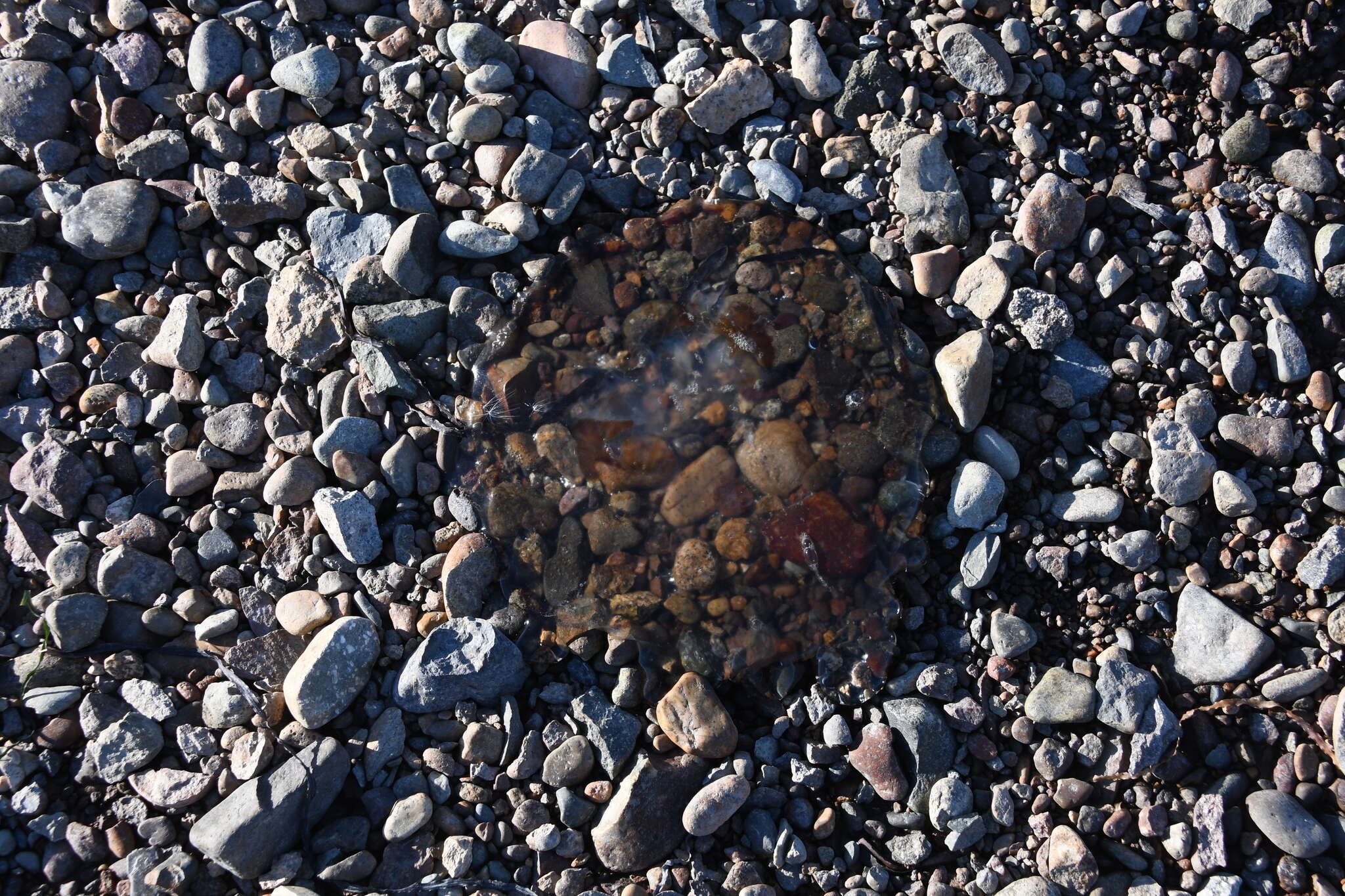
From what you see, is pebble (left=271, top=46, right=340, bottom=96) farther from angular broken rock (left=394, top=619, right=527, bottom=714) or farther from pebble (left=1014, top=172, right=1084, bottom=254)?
pebble (left=1014, top=172, right=1084, bottom=254)

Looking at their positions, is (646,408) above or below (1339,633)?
above

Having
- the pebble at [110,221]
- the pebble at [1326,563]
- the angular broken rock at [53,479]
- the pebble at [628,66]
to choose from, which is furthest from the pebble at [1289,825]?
the pebble at [110,221]

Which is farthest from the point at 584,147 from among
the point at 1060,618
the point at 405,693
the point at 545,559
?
the point at 1060,618

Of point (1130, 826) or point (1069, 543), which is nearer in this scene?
point (1130, 826)

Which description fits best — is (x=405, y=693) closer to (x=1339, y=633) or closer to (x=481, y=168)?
(x=481, y=168)

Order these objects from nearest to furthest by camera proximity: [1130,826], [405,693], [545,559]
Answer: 1. [1130,826]
2. [405,693]
3. [545,559]

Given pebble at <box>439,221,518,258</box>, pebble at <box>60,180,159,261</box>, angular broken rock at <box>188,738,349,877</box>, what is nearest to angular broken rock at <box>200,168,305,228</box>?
pebble at <box>60,180,159,261</box>

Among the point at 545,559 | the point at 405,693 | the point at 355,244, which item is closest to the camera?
the point at 405,693

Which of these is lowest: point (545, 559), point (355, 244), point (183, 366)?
point (545, 559)

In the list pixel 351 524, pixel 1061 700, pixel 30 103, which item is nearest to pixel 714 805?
pixel 1061 700
